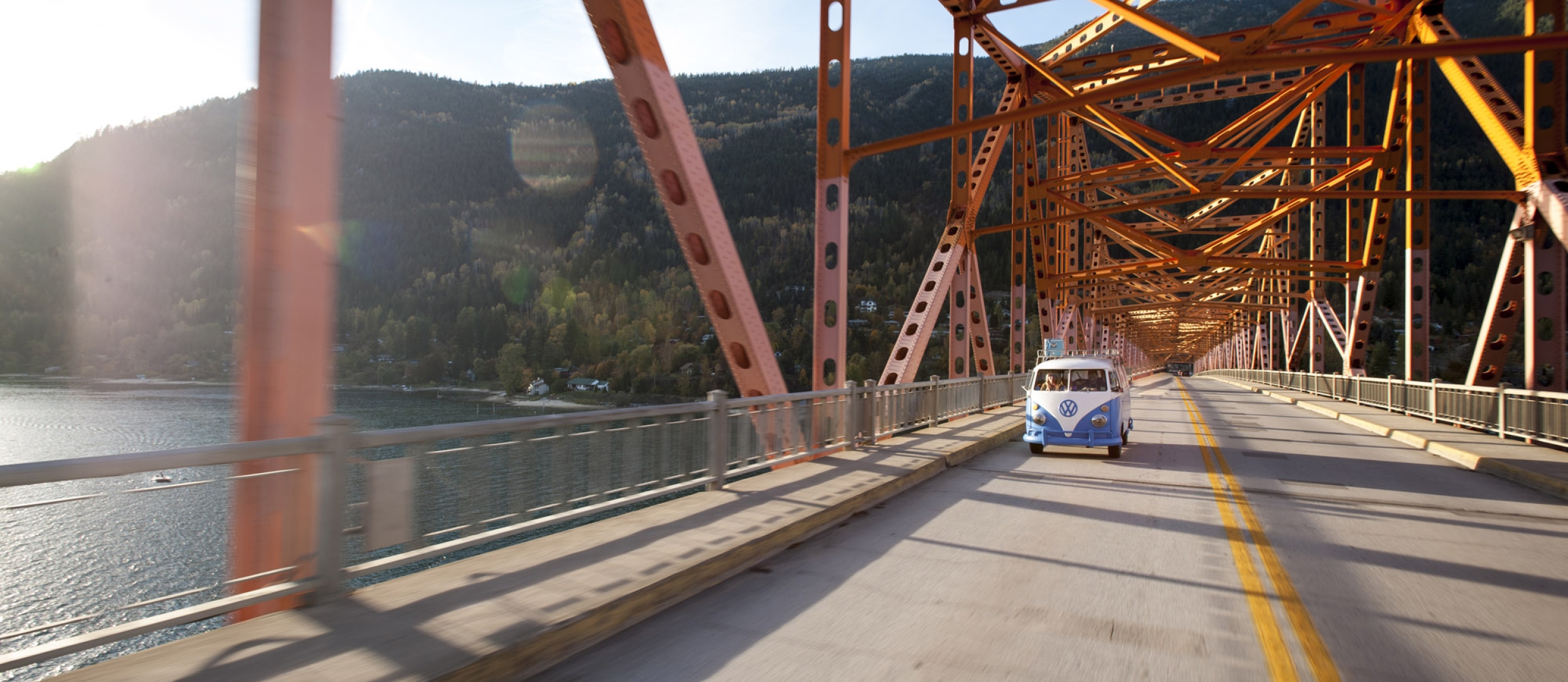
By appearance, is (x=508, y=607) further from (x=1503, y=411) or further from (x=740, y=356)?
(x=1503, y=411)

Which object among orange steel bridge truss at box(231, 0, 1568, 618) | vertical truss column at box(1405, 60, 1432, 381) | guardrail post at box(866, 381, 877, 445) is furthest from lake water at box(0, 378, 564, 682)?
vertical truss column at box(1405, 60, 1432, 381)

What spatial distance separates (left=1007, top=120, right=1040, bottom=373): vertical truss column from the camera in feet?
105

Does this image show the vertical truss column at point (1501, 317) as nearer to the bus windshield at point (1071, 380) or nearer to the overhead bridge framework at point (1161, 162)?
the overhead bridge framework at point (1161, 162)

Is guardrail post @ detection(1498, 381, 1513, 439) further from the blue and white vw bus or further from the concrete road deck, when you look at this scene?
the blue and white vw bus

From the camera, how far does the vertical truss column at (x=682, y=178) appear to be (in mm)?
8328

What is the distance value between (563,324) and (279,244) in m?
98.6

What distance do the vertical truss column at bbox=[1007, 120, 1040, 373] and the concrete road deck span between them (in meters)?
21.4

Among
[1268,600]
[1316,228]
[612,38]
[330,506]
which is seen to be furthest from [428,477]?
[1316,228]

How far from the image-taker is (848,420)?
13.1 m

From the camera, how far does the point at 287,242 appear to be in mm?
4695

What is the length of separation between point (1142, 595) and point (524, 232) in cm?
13215

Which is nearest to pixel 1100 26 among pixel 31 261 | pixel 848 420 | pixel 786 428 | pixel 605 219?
pixel 848 420

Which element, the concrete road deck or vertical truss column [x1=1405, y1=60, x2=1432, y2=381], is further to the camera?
vertical truss column [x1=1405, y1=60, x2=1432, y2=381]

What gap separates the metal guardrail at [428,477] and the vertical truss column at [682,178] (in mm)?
828
